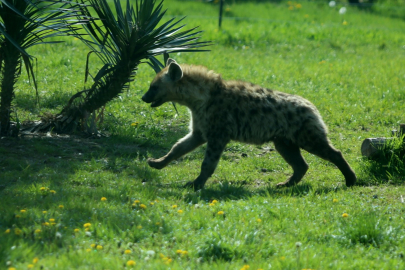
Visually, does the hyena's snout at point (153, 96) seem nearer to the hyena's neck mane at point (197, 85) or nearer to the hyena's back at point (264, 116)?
the hyena's neck mane at point (197, 85)

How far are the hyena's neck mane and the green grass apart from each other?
0.89 meters

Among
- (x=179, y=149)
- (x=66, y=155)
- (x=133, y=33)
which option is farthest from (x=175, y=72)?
(x=66, y=155)

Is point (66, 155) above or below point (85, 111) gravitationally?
below

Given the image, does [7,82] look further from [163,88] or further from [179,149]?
[179,149]

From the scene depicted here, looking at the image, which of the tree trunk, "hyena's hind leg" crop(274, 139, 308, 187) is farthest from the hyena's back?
the tree trunk

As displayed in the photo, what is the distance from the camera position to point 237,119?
6.42 m

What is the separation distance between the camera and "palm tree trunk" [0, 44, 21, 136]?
22.3 feet

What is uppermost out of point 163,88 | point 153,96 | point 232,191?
point 163,88

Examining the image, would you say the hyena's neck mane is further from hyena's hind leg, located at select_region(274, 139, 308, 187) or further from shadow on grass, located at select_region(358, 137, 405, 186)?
shadow on grass, located at select_region(358, 137, 405, 186)

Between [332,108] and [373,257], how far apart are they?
5302 mm

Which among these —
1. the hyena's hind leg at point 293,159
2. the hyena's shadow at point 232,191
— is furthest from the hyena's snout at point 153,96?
the hyena's hind leg at point 293,159

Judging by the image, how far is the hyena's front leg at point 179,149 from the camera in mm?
6566

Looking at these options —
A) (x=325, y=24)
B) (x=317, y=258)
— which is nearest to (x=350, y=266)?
(x=317, y=258)

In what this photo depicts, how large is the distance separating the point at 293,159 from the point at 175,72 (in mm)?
1726
